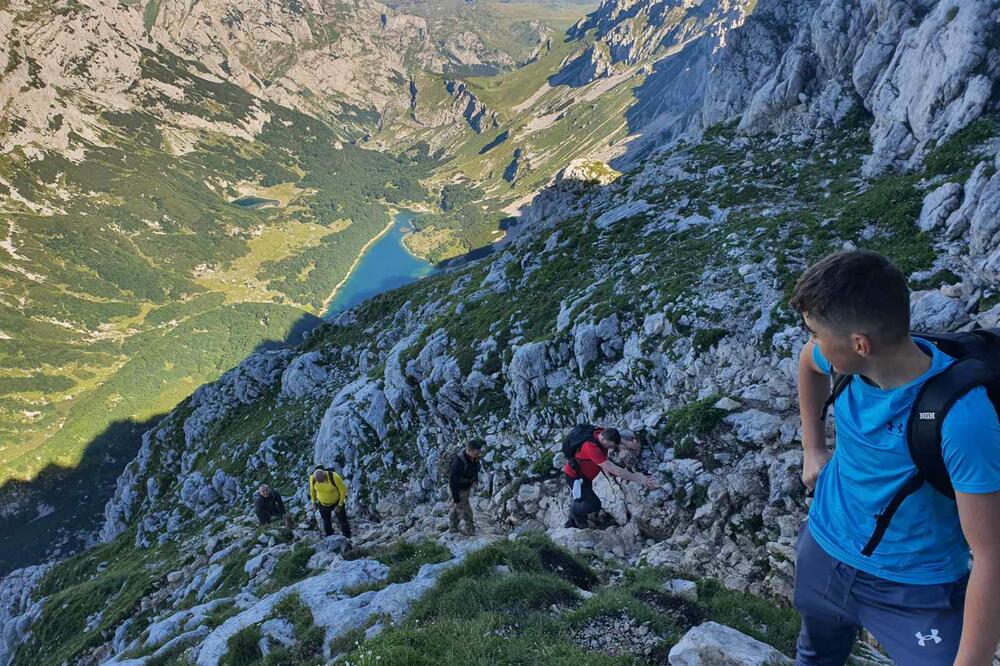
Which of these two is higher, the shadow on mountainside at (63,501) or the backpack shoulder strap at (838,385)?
the backpack shoulder strap at (838,385)

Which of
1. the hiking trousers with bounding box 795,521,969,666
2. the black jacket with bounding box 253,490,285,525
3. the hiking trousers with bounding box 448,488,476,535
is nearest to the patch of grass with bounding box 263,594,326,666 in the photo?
the hiking trousers with bounding box 448,488,476,535

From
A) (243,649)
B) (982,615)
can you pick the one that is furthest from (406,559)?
(982,615)

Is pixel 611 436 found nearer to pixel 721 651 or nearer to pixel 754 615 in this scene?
pixel 754 615

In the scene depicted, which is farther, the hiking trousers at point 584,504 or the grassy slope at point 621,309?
the hiking trousers at point 584,504

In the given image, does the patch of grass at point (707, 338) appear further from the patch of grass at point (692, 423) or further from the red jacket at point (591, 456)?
the red jacket at point (591, 456)

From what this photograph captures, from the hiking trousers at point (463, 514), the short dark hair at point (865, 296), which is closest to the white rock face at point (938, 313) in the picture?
the short dark hair at point (865, 296)

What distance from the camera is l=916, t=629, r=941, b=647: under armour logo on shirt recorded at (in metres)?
3.74

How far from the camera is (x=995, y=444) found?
289 centimetres

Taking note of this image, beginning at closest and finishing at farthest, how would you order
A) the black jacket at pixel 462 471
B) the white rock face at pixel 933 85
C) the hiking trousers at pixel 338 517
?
the black jacket at pixel 462 471
the hiking trousers at pixel 338 517
the white rock face at pixel 933 85

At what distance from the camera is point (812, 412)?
5133 mm

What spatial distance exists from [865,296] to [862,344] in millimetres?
332

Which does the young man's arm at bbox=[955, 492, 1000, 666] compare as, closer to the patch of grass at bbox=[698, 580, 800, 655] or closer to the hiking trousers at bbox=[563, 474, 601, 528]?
the patch of grass at bbox=[698, 580, 800, 655]

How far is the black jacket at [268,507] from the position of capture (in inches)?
1039

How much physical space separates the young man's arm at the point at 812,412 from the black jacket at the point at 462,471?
Answer: 37.0 ft
